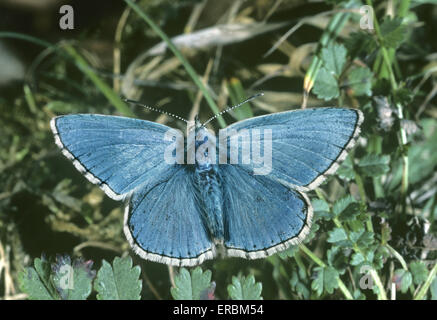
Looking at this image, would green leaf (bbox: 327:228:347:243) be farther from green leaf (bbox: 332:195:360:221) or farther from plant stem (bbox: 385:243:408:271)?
plant stem (bbox: 385:243:408:271)

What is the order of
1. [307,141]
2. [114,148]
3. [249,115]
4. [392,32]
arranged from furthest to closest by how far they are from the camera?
[249,115] → [392,32] → [114,148] → [307,141]

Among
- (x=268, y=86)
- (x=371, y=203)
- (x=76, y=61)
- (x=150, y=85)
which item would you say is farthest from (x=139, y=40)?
(x=371, y=203)

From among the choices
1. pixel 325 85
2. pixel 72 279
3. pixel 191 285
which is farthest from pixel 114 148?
pixel 325 85

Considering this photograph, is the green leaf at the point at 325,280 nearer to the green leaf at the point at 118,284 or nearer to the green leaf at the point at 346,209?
the green leaf at the point at 346,209

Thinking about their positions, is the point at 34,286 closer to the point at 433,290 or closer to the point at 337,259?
the point at 337,259

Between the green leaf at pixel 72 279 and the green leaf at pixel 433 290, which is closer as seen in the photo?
the green leaf at pixel 72 279

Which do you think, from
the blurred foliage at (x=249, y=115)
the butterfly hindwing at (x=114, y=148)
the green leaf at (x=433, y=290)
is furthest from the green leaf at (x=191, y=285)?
the green leaf at (x=433, y=290)

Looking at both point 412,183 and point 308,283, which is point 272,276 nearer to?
point 308,283
